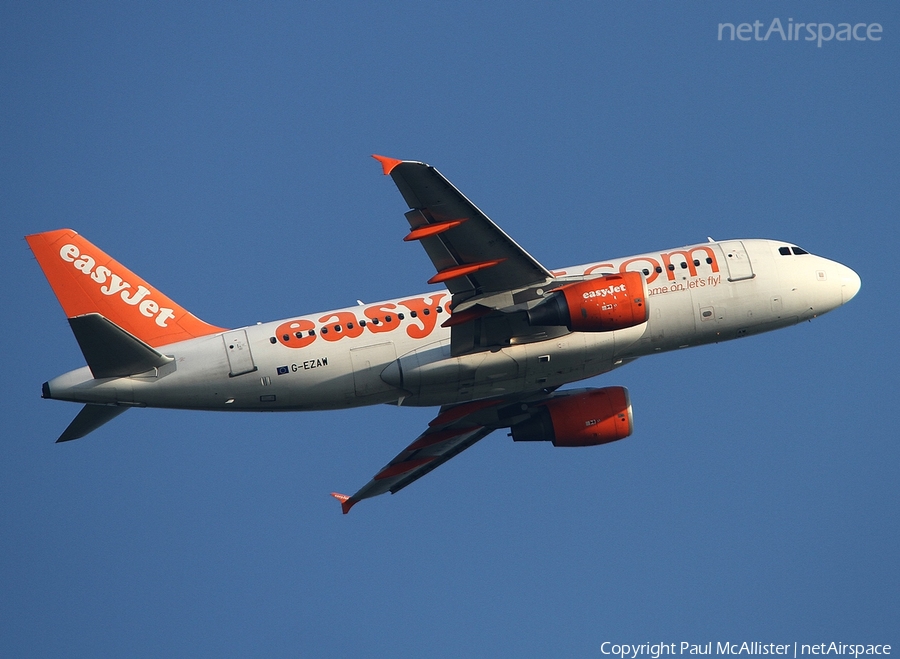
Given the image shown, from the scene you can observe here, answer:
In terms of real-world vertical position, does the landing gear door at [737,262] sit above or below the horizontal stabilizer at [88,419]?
above

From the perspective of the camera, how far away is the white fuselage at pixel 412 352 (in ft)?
139

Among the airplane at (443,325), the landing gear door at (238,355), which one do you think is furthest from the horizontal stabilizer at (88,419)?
the landing gear door at (238,355)

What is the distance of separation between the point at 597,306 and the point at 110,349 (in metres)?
17.7

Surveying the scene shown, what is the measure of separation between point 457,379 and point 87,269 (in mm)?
15024

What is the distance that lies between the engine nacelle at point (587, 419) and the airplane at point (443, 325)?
199 centimetres

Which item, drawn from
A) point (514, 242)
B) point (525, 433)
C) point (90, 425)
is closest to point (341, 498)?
point (525, 433)

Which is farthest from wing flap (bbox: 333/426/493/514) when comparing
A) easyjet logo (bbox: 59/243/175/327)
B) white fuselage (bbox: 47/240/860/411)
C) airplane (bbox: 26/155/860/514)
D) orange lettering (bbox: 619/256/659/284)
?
easyjet logo (bbox: 59/243/175/327)

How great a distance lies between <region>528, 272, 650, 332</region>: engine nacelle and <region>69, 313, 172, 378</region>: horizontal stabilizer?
565 inches

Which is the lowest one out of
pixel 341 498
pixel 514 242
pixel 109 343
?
pixel 341 498

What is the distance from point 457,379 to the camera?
42.9 metres

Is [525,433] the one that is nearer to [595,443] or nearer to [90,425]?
[595,443]

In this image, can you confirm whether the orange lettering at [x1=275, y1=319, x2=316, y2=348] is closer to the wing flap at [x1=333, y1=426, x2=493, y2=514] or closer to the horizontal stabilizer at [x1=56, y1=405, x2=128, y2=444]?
the horizontal stabilizer at [x1=56, y1=405, x2=128, y2=444]

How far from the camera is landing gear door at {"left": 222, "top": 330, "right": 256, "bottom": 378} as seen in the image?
1674 inches

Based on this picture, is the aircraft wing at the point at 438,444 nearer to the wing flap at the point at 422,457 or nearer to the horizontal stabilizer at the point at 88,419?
the wing flap at the point at 422,457
